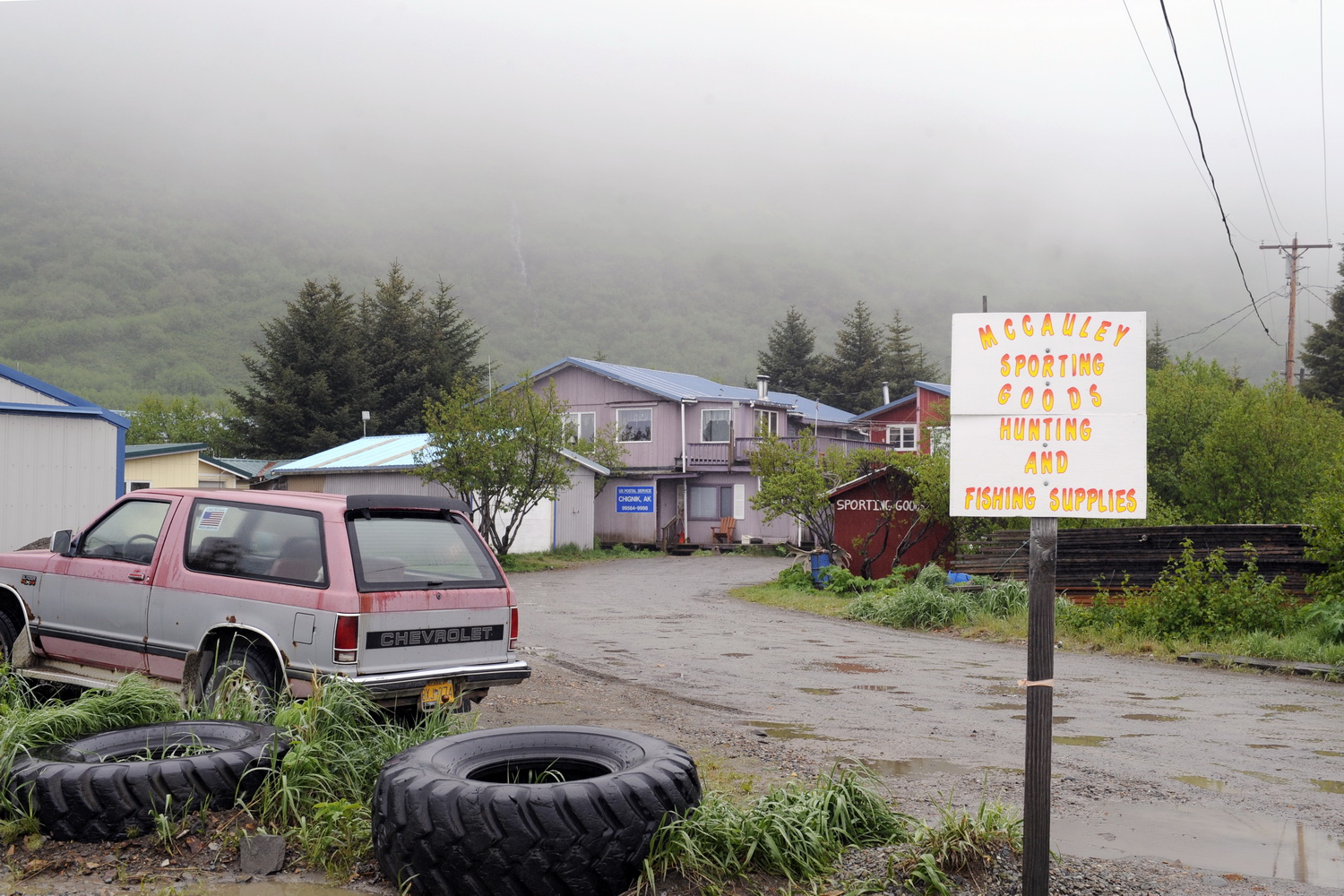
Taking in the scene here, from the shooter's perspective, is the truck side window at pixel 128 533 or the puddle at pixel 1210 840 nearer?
the puddle at pixel 1210 840

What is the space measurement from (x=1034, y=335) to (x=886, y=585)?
18417mm

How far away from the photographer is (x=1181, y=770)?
792 centimetres

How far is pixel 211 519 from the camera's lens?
7863 millimetres

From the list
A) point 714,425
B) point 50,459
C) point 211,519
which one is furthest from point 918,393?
point 211,519

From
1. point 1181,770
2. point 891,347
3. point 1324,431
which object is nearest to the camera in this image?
point 1181,770

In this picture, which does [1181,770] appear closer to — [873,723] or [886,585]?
[873,723]

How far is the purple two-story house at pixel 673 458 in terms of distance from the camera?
43156 millimetres

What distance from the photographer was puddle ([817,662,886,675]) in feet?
43.8

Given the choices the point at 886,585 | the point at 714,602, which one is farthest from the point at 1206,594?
the point at 714,602

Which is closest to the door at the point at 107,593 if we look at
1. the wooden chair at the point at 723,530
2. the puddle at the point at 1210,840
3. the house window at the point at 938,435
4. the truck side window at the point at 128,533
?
the truck side window at the point at 128,533

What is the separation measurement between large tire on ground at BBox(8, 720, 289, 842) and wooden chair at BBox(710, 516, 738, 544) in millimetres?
36976

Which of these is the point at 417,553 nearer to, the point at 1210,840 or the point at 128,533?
the point at 128,533

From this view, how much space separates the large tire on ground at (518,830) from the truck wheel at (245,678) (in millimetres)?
2363

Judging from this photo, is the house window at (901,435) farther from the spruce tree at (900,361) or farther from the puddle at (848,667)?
the puddle at (848,667)
